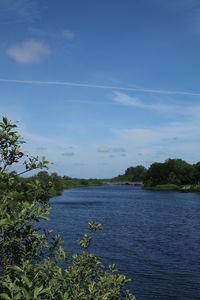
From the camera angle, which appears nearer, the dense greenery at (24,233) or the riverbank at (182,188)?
the dense greenery at (24,233)

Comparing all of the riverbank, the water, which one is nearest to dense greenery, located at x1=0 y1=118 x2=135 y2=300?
the water

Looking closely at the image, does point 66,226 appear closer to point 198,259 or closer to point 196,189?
point 198,259

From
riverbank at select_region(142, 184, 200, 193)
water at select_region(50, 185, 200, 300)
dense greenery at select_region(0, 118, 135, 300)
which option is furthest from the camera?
riverbank at select_region(142, 184, 200, 193)

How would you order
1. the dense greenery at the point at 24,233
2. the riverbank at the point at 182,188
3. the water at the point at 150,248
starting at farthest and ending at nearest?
the riverbank at the point at 182,188 < the water at the point at 150,248 < the dense greenery at the point at 24,233

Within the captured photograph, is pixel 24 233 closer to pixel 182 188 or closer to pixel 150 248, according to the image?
pixel 150 248

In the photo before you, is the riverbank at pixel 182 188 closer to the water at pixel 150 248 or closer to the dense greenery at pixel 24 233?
the water at pixel 150 248

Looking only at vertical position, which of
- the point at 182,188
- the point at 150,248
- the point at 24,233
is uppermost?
the point at 24,233

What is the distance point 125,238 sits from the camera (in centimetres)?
4756

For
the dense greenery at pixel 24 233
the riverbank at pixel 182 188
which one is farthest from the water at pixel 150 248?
the riverbank at pixel 182 188

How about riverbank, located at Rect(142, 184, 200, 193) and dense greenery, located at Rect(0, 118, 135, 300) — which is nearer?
dense greenery, located at Rect(0, 118, 135, 300)

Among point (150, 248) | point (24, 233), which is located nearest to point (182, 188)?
point (150, 248)

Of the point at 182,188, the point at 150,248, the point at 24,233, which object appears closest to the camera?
the point at 24,233

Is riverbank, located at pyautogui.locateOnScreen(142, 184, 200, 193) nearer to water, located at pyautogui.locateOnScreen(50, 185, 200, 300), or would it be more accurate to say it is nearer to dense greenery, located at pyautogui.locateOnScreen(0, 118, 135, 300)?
water, located at pyautogui.locateOnScreen(50, 185, 200, 300)

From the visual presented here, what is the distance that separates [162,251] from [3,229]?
36852 millimetres
